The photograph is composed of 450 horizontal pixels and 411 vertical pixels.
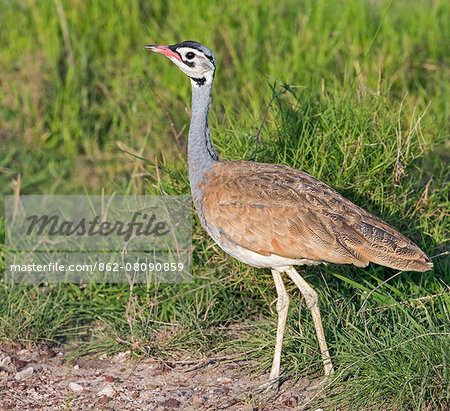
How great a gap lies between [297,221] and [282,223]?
0.08m

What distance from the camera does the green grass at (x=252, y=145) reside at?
3.95 m

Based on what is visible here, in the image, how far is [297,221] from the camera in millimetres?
3699

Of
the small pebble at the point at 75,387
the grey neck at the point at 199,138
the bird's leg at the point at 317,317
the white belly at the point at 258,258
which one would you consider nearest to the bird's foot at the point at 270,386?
the bird's leg at the point at 317,317

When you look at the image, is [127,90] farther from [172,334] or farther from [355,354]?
[355,354]

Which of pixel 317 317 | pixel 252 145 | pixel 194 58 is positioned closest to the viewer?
pixel 317 317

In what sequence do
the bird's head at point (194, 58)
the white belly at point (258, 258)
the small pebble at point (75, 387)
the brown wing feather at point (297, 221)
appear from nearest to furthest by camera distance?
the brown wing feather at point (297, 221)
the white belly at point (258, 258)
the small pebble at point (75, 387)
the bird's head at point (194, 58)

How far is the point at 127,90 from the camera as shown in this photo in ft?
21.3

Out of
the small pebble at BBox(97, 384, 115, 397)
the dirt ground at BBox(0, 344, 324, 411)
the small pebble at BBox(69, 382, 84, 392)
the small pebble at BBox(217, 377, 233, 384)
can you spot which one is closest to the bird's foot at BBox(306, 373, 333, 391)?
the dirt ground at BBox(0, 344, 324, 411)

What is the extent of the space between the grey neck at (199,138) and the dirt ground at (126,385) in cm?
112

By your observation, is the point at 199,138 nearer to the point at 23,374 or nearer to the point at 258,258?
the point at 258,258

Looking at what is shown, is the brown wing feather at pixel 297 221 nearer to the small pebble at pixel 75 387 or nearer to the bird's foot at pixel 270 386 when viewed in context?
the bird's foot at pixel 270 386

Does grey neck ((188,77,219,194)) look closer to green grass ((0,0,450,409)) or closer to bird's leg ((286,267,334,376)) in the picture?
green grass ((0,0,450,409))

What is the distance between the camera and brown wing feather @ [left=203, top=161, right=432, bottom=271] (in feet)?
11.8

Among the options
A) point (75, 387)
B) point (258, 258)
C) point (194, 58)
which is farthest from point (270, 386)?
point (194, 58)
